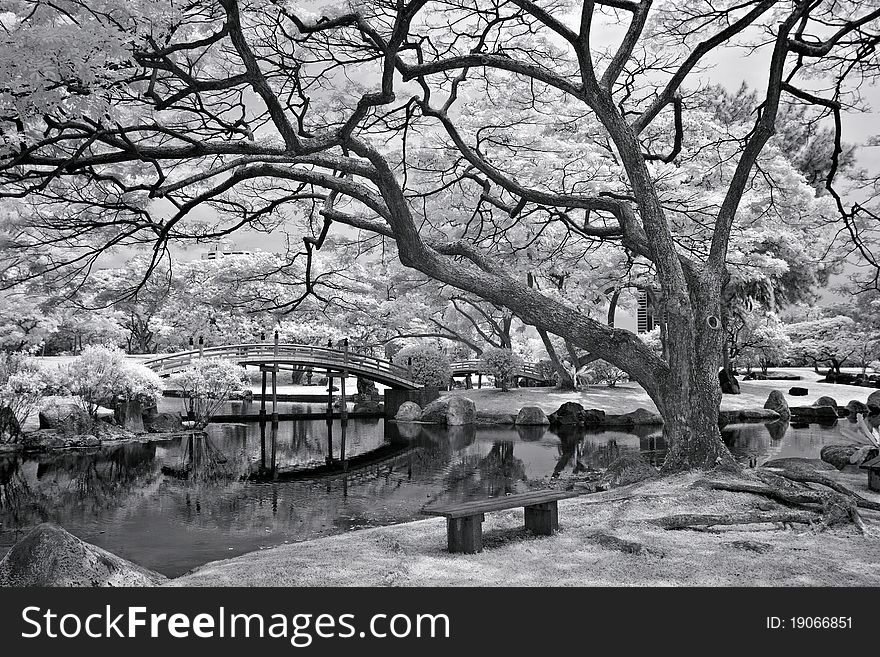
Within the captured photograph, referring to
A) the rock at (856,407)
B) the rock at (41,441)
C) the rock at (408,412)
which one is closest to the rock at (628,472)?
the rock at (41,441)

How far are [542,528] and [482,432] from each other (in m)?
14.7

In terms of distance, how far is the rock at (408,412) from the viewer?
23203 millimetres

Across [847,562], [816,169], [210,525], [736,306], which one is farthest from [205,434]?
[816,169]

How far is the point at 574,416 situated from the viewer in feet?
70.7

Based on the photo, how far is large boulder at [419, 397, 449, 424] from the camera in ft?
72.9

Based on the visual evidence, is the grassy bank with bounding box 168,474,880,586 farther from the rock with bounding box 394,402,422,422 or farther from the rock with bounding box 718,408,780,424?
the rock with bounding box 718,408,780,424

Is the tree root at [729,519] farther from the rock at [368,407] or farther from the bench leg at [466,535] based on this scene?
the rock at [368,407]

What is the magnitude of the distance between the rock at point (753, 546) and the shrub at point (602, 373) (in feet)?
72.2

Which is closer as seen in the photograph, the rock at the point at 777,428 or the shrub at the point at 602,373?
the rock at the point at 777,428

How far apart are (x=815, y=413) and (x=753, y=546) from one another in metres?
22.4

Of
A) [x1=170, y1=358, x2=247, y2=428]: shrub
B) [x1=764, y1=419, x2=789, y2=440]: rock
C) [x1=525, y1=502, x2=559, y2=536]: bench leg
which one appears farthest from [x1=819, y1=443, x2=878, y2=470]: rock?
[x1=170, y1=358, x2=247, y2=428]: shrub

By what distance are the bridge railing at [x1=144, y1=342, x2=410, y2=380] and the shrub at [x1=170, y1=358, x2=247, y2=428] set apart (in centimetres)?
41

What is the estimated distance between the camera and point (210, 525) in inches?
338

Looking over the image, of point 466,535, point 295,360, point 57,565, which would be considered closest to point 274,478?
point 466,535
